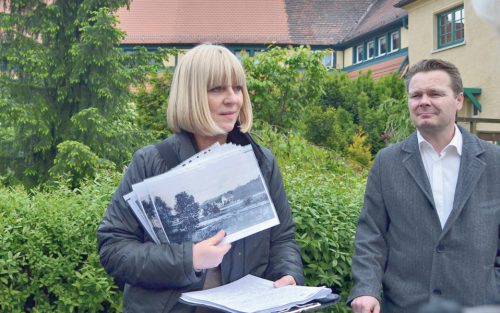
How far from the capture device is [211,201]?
2.46 m

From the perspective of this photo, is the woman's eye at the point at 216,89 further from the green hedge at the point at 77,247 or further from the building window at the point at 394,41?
the building window at the point at 394,41

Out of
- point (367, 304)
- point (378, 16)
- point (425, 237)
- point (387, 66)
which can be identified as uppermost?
point (378, 16)

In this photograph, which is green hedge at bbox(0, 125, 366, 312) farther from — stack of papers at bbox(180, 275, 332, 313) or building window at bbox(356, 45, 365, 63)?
building window at bbox(356, 45, 365, 63)

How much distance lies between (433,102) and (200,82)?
1.17m

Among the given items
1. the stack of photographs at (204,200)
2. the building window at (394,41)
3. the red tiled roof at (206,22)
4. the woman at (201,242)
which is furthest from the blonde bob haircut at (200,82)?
the red tiled roof at (206,22)

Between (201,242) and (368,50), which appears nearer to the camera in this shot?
(201,242)

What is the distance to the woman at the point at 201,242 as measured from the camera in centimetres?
240

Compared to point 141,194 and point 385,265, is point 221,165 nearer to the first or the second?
point 141,194

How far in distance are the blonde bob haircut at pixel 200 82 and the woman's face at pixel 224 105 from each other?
3 cm

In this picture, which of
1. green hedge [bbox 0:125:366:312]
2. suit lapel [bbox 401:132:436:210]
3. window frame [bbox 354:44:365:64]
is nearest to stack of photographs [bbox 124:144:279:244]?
suit lapel [bbox 401:132:436:210]

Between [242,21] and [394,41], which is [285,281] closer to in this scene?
[394,41]

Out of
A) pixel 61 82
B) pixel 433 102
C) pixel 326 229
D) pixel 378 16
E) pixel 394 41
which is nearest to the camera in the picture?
pixel 433 102

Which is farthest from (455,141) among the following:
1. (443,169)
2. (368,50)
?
(368,50)

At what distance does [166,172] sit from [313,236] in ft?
5.65
